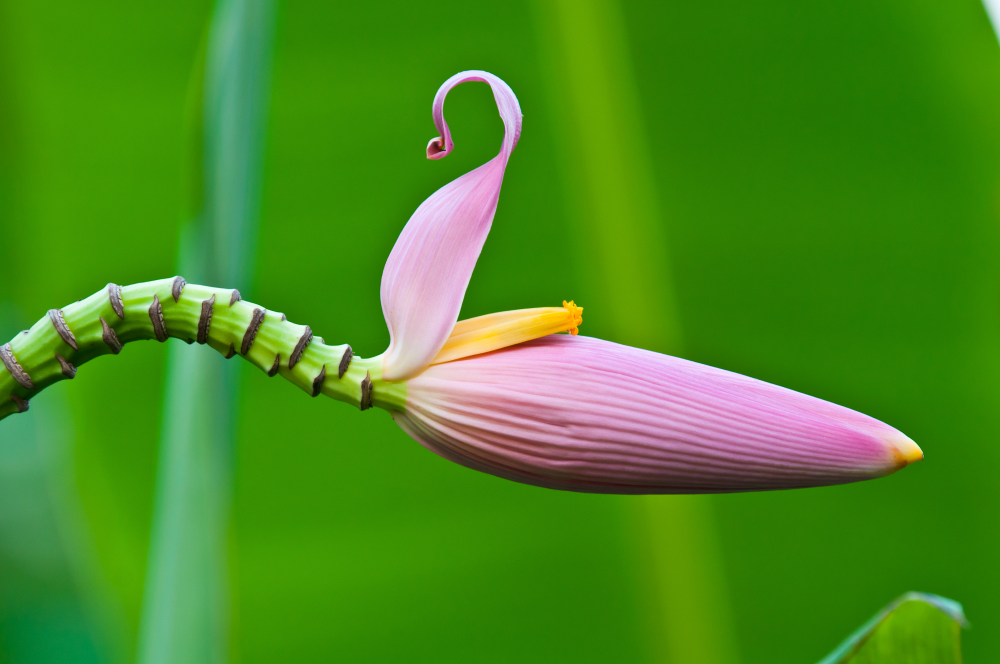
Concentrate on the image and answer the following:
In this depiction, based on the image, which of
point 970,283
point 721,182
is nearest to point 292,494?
point 721,182

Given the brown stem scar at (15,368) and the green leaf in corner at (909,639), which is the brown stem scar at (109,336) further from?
the green leaf in corner at (909,639)

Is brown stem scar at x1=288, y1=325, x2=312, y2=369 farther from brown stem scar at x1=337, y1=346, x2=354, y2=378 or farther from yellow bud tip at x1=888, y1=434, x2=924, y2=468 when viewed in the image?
yellow bud tip at x1=888, y1=434, x2=924, y2=468

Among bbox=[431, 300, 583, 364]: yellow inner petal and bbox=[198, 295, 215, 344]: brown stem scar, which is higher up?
bbox=[198, 295, 215, 344]: brown stem scar

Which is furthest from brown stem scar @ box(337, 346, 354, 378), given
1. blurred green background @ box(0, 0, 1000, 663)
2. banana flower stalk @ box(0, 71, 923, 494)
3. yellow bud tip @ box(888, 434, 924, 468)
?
blurred green background @ box(0, 0, 1000, 663)

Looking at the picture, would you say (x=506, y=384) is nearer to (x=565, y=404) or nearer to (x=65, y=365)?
(x=565, y=404)

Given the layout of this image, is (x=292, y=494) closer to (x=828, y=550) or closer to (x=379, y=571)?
(x=379, y=571)

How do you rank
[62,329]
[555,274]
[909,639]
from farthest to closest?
[555,274] → [909,639] → [62,329]

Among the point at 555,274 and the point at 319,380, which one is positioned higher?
the point at 555,274

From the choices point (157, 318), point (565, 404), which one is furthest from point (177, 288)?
point (565, 404)
